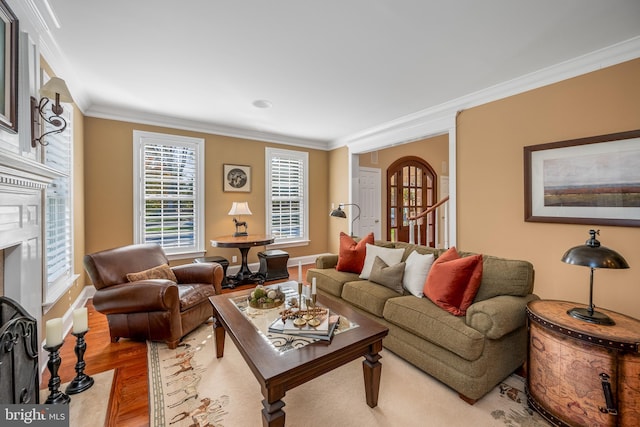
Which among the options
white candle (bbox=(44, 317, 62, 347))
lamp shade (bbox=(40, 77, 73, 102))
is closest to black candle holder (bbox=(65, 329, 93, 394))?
white candle (bbox=(44, 317, 62, 347))

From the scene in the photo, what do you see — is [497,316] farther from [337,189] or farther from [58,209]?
[337,189]

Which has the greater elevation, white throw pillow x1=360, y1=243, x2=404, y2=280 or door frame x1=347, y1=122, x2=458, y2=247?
door frame x1=347, y1=122, x2=458, y2=247

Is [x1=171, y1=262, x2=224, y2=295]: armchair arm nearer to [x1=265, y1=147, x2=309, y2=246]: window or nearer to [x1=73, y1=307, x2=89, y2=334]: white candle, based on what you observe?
[x1=73, y1=307, x2=89, y2=334]: white candle

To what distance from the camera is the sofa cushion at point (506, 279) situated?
207 cm

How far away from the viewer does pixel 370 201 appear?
593 cm

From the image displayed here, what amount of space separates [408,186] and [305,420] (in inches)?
219

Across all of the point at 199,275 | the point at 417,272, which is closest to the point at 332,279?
the point at 417,272

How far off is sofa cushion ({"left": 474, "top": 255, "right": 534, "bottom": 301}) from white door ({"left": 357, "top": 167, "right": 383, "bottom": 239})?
140 inches

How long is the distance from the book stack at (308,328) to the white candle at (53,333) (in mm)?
1388

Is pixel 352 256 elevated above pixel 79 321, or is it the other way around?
pixel 352 256

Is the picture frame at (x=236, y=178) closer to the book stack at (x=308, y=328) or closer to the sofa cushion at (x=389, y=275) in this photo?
the sofa cushion at (x=389, y=275)

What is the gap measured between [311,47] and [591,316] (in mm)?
2790

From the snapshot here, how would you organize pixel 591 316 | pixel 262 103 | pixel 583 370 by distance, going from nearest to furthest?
pixel 583 370 < pixel 591 316 < pixel 262 103

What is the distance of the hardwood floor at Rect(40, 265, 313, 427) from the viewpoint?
5.67 ft
